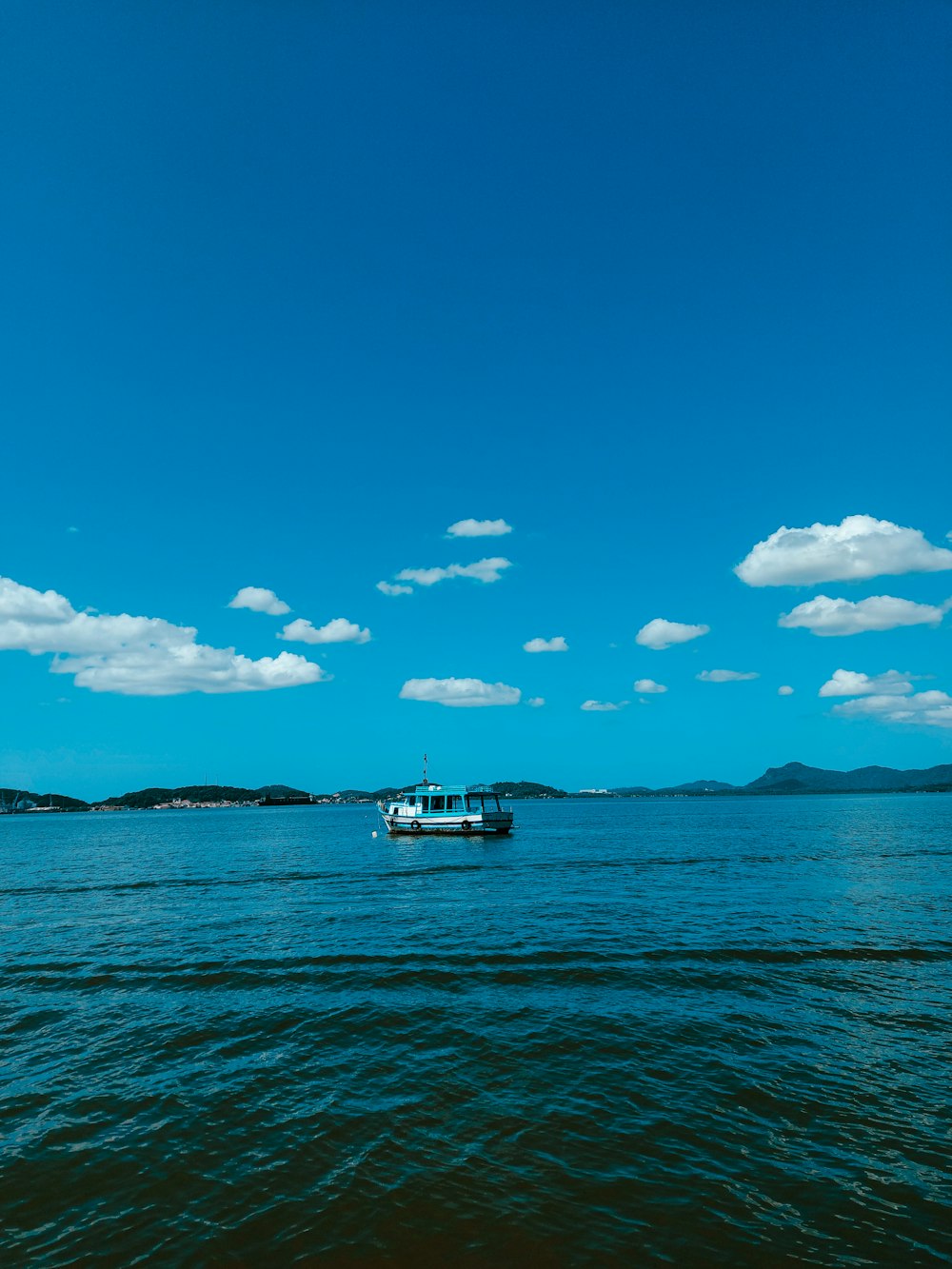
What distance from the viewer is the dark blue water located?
9.78m

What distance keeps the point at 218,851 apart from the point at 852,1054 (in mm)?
76333

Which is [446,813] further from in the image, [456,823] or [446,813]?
[456,823]

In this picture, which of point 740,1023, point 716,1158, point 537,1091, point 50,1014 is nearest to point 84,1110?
point 50,1014

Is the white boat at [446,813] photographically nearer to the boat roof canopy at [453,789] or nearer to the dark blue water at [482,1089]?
the boat roof canopy at [453,789]

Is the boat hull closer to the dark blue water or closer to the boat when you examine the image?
the boat

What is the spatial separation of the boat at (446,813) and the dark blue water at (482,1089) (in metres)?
52.1

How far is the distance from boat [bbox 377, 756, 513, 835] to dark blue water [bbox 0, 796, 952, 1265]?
5208 cm

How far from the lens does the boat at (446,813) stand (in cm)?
8369

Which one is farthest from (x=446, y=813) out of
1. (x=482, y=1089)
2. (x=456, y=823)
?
(x=482, y=1089)

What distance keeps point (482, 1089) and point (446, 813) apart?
7291cm

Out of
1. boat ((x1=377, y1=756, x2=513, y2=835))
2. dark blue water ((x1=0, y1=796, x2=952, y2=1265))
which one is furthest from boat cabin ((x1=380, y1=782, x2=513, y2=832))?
dark blue water ((x1=0, y1=796, x2=952, y2=1265))

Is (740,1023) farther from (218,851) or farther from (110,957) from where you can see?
(218,851)

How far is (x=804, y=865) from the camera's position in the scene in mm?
51094

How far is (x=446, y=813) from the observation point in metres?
85.4
